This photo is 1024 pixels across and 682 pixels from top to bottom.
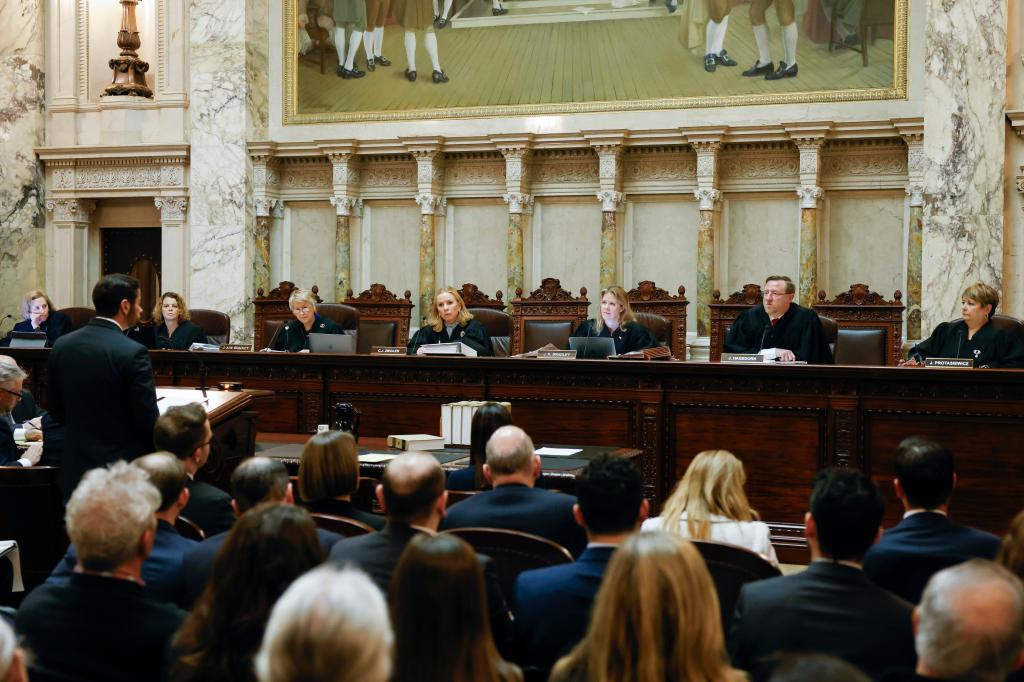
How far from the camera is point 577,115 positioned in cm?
1227

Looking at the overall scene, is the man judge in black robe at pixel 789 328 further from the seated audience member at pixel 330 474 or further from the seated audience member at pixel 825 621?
the seated audience member at pixel 825 621

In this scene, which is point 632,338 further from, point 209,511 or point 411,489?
point 411,489

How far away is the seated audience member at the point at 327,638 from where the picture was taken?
1.59m

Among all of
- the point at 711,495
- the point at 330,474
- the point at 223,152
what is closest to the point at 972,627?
the point at 711,495

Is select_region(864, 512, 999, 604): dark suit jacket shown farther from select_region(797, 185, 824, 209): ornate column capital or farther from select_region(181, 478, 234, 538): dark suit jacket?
select_region(797, 185, 824, 209): ornate column capital

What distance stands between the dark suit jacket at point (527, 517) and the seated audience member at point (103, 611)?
4.60 ft

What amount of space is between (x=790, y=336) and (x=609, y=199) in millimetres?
3868

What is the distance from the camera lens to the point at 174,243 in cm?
1350

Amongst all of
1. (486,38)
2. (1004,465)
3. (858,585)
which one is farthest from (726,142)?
(858,585)

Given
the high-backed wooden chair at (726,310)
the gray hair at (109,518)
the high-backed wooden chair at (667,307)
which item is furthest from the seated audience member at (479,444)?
the high-backed wooden chair at (726,310)

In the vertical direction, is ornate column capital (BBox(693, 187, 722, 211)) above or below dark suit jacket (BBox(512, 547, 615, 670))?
above

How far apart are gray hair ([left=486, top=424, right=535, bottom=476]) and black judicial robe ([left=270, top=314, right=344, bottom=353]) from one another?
602cm

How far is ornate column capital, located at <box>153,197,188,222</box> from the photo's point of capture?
13.4 metres

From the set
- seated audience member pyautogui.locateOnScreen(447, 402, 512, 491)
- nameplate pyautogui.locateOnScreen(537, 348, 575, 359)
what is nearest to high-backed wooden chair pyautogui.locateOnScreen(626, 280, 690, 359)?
nameplate pyautogui.locateOnScreen(537, 348, 575, 359)
